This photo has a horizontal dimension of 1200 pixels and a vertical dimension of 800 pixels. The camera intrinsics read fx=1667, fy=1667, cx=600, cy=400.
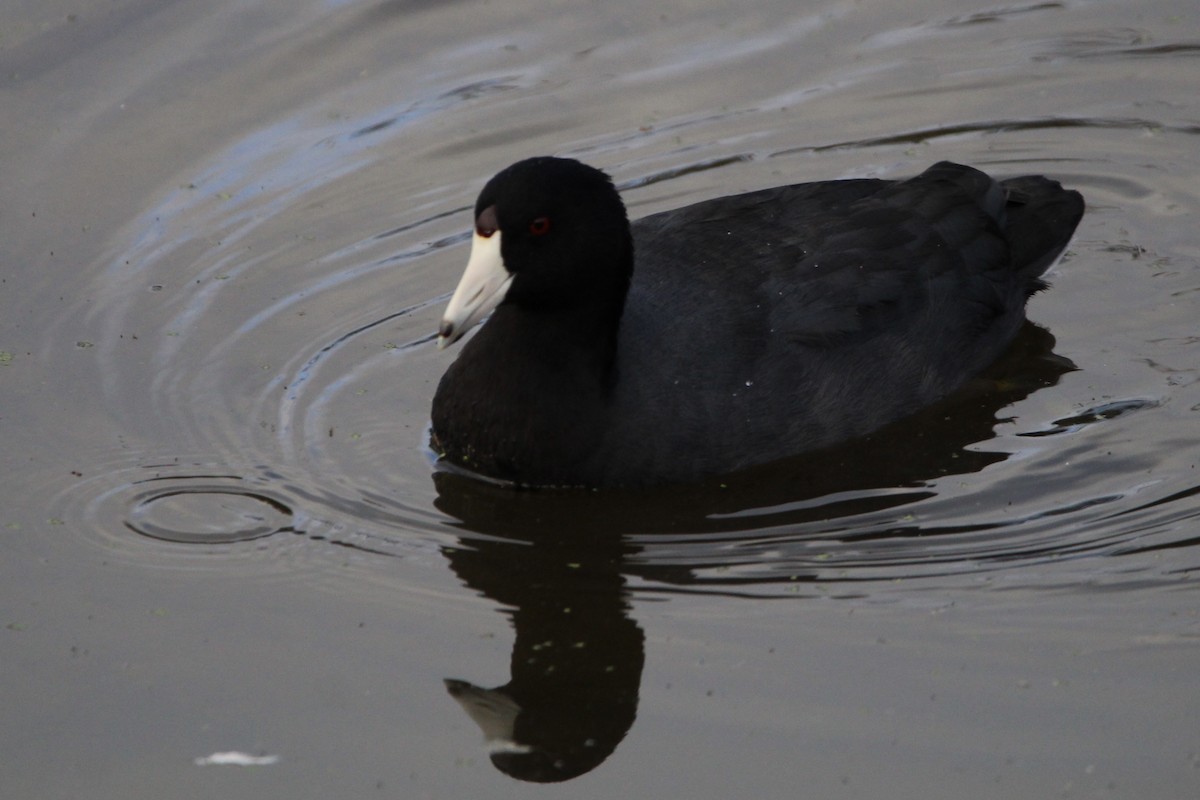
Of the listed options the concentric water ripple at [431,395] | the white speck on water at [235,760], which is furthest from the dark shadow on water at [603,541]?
the white speck on water at [235,760]

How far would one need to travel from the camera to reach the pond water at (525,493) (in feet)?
16.5

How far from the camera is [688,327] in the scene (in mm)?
6531

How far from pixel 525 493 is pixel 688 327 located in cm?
91

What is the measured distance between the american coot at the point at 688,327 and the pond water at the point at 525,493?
18 cm

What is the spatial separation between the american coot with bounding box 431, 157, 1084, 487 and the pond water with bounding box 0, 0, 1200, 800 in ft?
0.58

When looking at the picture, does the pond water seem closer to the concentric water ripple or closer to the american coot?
the concentric water ripple

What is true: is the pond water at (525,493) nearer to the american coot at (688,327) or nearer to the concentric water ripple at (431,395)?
the concentric water ripple at (431,395)

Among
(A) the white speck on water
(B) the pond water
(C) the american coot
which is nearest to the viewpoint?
(A) the white speck on water

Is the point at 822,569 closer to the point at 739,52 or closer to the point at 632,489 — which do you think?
the point at 632,489

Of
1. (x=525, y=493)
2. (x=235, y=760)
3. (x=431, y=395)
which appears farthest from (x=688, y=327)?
(x=235, y=760)

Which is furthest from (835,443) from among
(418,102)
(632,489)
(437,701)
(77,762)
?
(418,102)

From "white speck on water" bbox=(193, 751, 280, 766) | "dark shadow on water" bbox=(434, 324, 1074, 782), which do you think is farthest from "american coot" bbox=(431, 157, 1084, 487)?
"white speck on water" bbox=(193, 751, 280, 766)

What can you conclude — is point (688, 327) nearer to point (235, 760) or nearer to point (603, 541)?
point (603, 541)

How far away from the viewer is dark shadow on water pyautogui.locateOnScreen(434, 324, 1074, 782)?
16.9 ft
